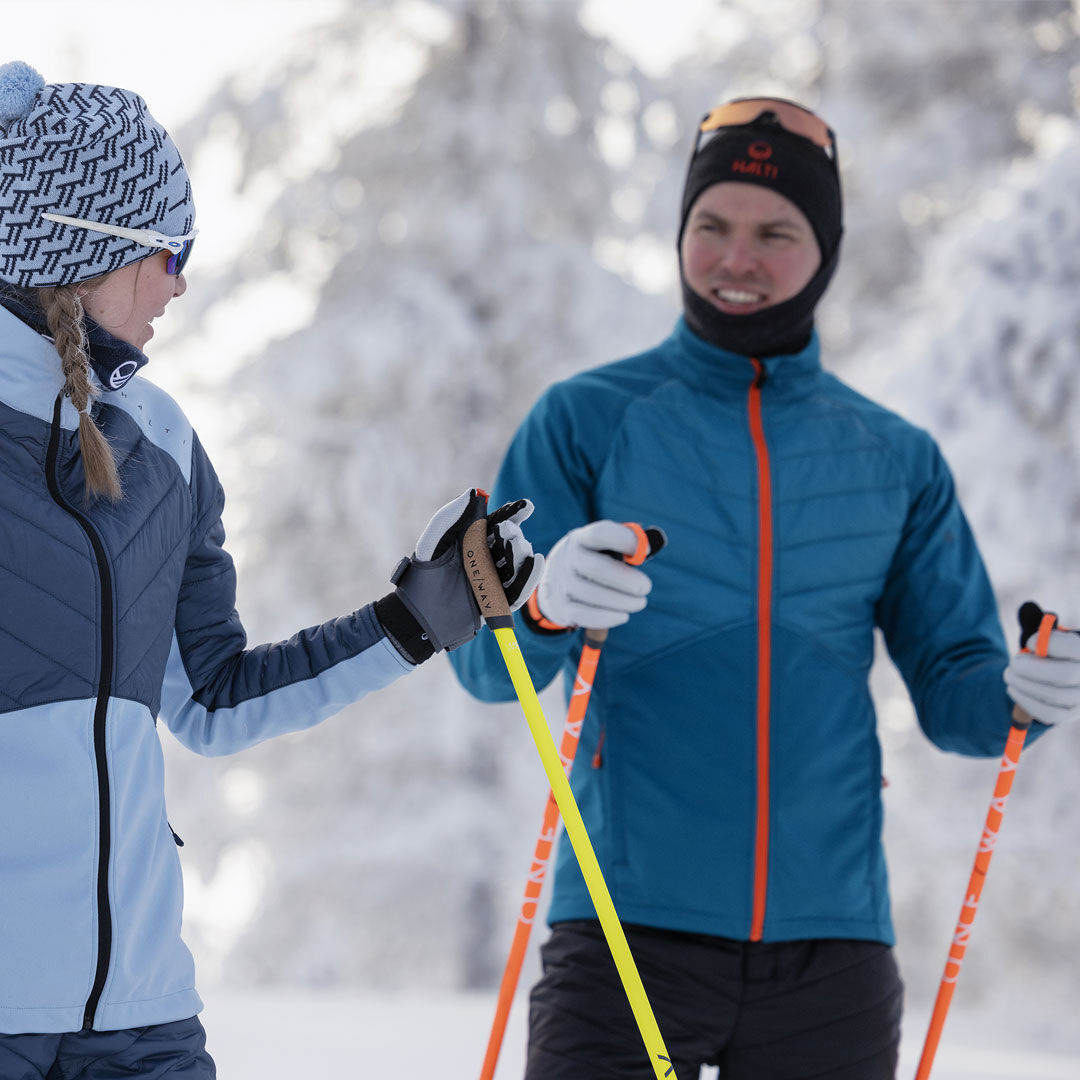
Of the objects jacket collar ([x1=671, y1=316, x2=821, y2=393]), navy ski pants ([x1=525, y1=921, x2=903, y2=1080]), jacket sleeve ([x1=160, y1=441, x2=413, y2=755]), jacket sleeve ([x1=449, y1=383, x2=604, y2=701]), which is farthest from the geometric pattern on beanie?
navy ski pants ([x1=525, y1=921, x2=903, y2=1080])

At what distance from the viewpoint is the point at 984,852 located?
92.9 inches

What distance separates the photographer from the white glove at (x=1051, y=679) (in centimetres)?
219

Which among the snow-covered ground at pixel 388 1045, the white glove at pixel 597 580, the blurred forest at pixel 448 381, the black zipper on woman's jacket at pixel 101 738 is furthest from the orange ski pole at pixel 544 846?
A: the blurred forest at pixel 448 381

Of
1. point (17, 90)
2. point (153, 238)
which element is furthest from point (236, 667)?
point (17, 90)

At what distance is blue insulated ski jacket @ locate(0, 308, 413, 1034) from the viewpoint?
1.42m

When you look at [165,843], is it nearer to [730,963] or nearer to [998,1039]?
[730,963]

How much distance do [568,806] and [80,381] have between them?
0.81 meters

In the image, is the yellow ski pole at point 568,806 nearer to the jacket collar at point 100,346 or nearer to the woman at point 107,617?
the woman at point 107,617

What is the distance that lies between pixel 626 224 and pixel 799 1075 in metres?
7.77

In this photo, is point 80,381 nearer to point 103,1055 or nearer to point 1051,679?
point 103,1055

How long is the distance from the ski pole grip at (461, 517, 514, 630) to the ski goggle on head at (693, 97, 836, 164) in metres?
1.19

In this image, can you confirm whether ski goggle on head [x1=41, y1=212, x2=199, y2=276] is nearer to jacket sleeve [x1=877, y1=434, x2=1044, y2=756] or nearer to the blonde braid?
the blonde braid

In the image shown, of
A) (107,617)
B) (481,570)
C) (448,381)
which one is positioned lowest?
(107,617)

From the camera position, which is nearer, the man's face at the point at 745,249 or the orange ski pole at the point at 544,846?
the orange ski pole at the point at 544,846
